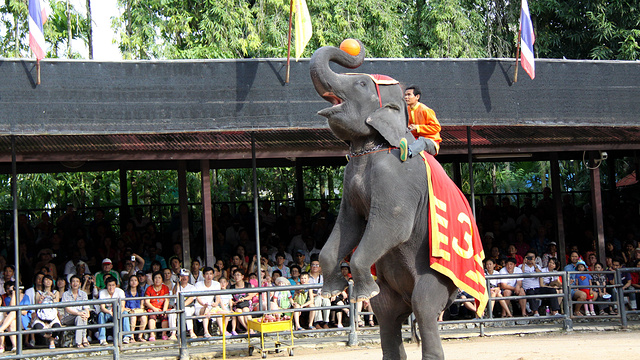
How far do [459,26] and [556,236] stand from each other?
22.4 feet

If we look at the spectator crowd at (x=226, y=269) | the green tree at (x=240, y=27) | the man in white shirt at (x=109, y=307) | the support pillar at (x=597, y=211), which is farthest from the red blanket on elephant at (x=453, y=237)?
the green tree at (x=240, y=27)

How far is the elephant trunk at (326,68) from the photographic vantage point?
14.8 feet

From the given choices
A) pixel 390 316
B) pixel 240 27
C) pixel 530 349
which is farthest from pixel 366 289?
pixel 240 27

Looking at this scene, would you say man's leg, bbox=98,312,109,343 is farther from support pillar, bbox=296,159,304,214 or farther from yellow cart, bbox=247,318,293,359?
support pillar, bbox=296,159,304,214

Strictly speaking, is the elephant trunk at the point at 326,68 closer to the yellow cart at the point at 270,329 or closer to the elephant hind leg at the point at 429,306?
the elephant hind leg at the point at 429,306

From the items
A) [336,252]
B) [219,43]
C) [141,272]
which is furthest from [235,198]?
[336,252]

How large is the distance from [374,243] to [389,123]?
0.79 metres

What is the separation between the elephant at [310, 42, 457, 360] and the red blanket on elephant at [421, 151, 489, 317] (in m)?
0.08

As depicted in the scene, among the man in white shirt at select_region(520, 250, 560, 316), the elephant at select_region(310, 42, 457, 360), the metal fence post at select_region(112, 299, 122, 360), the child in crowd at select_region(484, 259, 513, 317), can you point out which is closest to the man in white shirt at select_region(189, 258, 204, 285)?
the metal fence post at select_region(112, 299, 122, 360)

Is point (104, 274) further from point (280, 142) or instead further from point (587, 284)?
point (587, 284)

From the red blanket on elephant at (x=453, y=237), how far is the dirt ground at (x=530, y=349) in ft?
10.9

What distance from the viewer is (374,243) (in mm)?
4469

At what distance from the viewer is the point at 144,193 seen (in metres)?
19.3

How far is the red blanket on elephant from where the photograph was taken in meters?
4.71
